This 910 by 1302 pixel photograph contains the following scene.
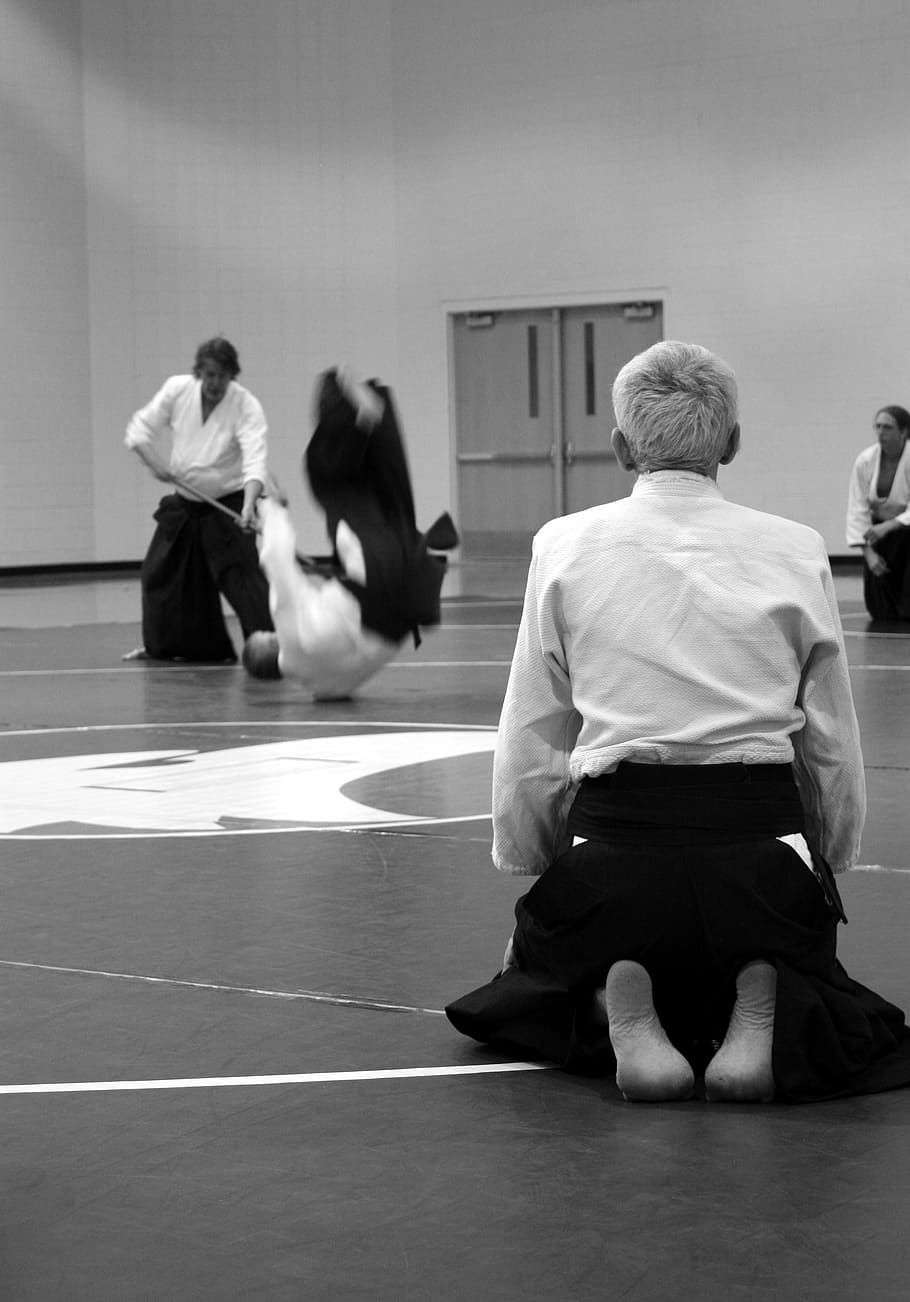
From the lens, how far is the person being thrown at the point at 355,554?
6363 millimetres

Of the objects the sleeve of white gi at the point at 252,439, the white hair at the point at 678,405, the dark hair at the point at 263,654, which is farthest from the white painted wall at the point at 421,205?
the white hair at the point at 678,405

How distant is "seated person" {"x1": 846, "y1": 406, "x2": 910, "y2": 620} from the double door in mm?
5344

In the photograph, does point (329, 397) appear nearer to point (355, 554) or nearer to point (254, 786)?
point (355, 554)

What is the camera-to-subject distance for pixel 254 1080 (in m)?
2.61

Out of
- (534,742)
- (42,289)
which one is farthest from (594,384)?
(534,742)

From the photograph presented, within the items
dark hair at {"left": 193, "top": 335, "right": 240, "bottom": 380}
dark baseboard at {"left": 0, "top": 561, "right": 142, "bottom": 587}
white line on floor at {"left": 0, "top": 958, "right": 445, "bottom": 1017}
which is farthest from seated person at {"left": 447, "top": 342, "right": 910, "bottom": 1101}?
dark baseboard at {"left": 0, "top": 561, "right": 142, "bottom": 587}

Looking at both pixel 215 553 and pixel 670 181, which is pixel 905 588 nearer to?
pixel 215 553

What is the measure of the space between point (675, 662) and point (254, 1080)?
0.81 meters

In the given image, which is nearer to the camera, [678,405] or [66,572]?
[678,405]

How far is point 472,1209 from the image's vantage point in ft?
6.97

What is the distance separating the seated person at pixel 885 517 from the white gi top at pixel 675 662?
8464 millimetres

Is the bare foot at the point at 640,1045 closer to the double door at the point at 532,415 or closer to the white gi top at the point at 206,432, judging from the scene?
the white gi top at the point at 206,432

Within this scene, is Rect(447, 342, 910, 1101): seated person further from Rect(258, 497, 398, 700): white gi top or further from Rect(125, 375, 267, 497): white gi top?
Rect(125, 375, 267, 497): white gi top

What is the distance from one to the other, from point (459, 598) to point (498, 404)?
443 centimetres
